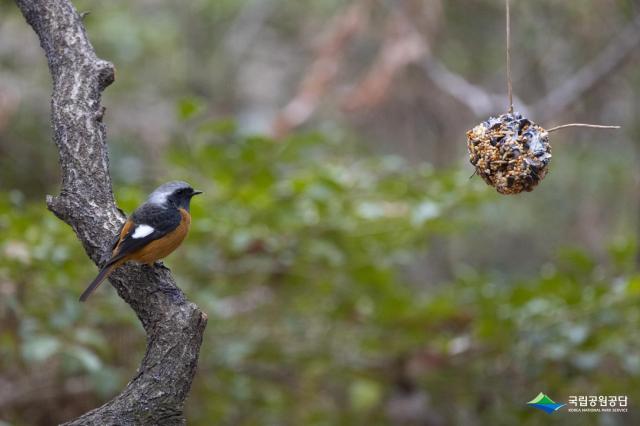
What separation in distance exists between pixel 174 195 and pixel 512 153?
1366 millimetres

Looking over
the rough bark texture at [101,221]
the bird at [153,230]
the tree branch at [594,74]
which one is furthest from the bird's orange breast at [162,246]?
the tree branch at [594,74]

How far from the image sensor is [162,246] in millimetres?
2670

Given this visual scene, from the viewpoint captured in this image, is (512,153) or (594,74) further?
(594,74)

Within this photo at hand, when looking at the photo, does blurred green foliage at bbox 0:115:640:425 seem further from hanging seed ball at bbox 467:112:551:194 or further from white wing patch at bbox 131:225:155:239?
hanging seed ball at bbox 467:112:551:194

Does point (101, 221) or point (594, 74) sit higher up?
point (594, 74)

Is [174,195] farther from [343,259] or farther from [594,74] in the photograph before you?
[594,74]

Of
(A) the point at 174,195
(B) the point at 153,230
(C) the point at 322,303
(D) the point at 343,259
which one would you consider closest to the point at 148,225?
(B) the point at 153,230

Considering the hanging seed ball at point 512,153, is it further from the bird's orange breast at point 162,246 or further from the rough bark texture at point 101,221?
the bird's orange breast at point 162,246

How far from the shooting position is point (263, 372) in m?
4.77

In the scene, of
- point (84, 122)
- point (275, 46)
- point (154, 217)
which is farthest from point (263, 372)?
point (275, 46)

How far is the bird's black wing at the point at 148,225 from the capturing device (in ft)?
7.54

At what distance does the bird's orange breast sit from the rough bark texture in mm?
104

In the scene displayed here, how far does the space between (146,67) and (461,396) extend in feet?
16.5

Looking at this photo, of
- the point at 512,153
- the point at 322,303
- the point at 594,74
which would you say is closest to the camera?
the point at 512,153
